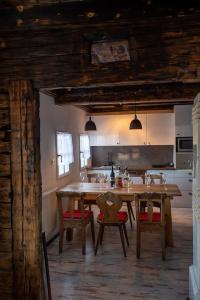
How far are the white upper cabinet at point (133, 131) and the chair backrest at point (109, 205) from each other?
3.66 m

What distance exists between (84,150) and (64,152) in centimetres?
175

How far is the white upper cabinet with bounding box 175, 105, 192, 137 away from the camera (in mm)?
7020

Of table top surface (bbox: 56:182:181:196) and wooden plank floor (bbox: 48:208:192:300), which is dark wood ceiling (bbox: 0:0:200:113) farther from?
table top surface (bbox: 56:182:181:196)

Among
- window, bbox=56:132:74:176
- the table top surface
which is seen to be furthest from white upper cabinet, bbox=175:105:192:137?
window, bbox=56:132:74:176

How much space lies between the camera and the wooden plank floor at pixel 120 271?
3.21 meters

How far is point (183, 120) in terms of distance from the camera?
7070 millimetres

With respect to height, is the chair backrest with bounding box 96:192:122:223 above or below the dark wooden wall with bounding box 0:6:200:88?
below

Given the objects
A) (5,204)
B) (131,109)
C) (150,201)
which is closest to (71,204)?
(150,201)

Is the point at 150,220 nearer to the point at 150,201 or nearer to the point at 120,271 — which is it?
the point at 150,201

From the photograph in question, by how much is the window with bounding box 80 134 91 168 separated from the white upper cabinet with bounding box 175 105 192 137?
2.40 metres

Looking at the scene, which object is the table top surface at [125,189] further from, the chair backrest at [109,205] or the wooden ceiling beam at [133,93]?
the wooden ceiling beam at [133,93]

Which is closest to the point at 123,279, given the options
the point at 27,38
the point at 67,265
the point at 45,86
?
the point at 67,265

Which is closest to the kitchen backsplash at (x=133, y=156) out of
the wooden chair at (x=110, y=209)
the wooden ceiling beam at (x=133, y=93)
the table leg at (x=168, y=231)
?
the wooden ceiling beam at (x=133, y=93)

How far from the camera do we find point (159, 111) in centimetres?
753
